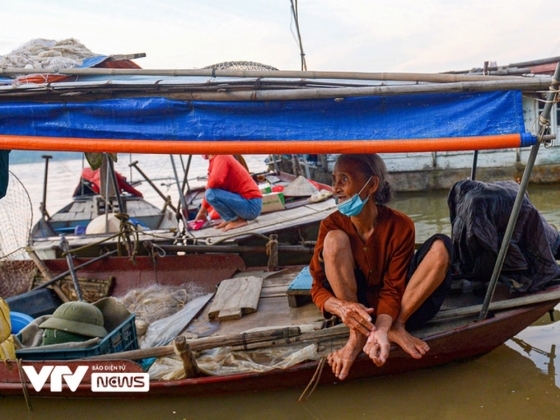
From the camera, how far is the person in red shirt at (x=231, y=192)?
599cm

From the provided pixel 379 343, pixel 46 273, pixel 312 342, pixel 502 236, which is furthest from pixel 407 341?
pixel 46 273

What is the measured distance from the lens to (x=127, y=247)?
17.6ft

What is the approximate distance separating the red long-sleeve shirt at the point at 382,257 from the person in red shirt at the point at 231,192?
282 cm

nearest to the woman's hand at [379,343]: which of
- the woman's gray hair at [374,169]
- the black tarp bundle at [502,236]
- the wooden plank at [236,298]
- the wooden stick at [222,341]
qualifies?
the wooden stick at [222,341]

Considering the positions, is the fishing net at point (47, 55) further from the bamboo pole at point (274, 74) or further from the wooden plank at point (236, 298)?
the wooden plank at point (236, 298)

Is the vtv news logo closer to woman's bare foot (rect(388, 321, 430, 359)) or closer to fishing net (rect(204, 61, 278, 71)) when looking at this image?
woman's bare foot (rect(388, 321, 430, 359))

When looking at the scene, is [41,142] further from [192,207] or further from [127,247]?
[192,207]

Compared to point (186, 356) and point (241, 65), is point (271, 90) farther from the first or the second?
point (241, 65)

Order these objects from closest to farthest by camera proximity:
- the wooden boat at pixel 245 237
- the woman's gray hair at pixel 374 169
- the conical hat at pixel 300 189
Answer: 1. the woman's gray hair at pixel 374 169
2. the wooden boat at pixel 245 237
3. the conical hat at pixel 300 189

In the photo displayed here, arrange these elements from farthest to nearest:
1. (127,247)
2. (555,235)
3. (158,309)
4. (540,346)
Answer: (127,247)
(158,309)
(540,346)
(555,235)

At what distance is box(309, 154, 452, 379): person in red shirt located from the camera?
3.05 metres

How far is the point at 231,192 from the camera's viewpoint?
20.0 feet

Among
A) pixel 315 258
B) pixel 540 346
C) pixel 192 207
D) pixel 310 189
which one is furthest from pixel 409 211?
pixel 315 258

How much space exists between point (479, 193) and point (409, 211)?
739 cm
